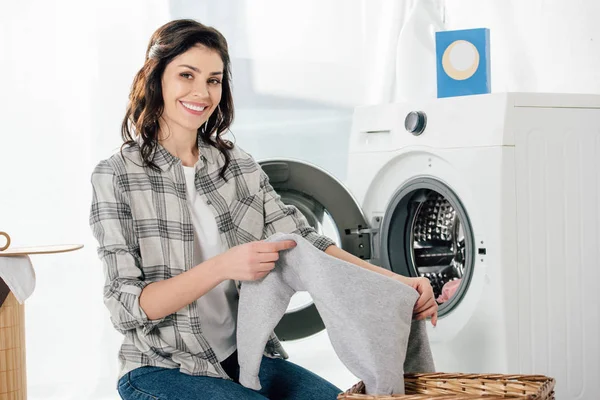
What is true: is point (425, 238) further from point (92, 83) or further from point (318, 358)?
point (92, 83)

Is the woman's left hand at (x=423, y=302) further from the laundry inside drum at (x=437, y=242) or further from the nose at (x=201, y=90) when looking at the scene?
the laundry inside drum at (x=437, y=242)

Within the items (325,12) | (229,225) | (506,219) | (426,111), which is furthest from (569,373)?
(325,12)

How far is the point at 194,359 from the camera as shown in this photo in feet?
4.66

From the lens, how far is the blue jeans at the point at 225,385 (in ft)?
4.45

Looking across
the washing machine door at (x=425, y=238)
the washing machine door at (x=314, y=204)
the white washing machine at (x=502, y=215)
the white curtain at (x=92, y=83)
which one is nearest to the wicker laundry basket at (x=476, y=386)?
the white washing machine at (x=502, y=215)

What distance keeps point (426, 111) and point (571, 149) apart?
36 centimetres

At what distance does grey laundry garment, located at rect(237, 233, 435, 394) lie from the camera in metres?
1.25

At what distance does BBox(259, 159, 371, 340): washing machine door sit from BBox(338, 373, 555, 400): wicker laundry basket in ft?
2.75

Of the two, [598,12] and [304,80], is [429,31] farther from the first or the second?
[598,12]

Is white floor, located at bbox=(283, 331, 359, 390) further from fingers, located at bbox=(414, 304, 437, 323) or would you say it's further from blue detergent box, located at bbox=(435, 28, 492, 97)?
fingers, located at bbox=(414, 304, 437, 323)

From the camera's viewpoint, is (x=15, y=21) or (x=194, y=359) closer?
(x=194, y=359)

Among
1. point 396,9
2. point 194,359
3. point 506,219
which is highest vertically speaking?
point 396,9

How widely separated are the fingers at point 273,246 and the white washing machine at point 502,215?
706 mm

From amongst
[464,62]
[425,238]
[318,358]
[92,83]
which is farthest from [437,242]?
[92,83]
